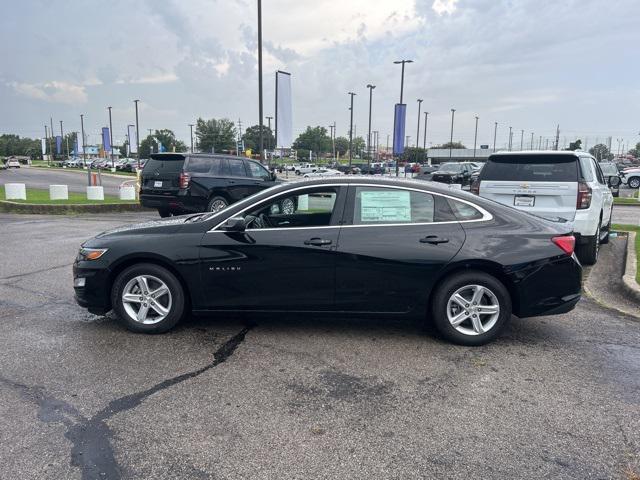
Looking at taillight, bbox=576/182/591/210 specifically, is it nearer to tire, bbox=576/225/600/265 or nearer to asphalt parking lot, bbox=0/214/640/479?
tire, bbox=576/225/600/265

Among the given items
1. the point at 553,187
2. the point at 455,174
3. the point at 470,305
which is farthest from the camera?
the point at 455,174

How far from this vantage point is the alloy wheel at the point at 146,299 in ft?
16.0

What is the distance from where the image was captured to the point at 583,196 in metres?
7.52

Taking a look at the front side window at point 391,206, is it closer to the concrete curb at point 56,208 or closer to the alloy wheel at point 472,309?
the alloy wheel at point 472,309

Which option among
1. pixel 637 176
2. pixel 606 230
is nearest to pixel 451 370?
pixel 606 230

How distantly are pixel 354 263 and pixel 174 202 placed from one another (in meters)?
9.31

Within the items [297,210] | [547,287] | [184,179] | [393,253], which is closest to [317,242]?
[297,210]

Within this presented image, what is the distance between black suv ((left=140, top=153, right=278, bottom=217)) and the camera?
512 inches

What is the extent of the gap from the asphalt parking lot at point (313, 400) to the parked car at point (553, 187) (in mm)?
2434

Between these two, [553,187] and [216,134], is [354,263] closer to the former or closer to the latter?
[553,187]

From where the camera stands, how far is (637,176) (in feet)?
109

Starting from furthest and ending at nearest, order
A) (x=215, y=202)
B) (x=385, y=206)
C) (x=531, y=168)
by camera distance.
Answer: (x=215, y=202)
(x=531, y=168)
(x=385, y=206)

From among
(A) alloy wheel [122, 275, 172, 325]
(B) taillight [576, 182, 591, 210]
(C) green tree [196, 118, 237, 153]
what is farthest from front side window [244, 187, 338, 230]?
(C) green tree [196, 118, 237, 153]

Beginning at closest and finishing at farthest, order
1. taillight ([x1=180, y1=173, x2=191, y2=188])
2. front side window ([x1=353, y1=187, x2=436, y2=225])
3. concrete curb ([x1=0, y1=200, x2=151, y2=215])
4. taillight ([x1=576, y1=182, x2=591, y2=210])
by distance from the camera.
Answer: front side window ([x1=353, y1=187, x2=436, y2=225]) → taillight ([x1=576, y1=182, x2=591, y2=210]) → taillight ([x1=180, y1=173, x2=191, y2=188]) → concrete curb ([x1=0, y1=200, x2=151, y2=215])
